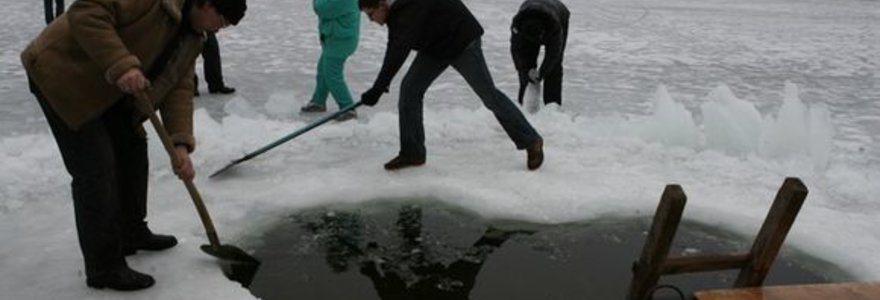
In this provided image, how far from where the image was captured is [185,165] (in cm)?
326

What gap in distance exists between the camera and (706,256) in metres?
3.48

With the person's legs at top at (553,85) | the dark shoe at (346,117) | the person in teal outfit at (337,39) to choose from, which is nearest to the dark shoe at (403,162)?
the dark shoe at (346,117)

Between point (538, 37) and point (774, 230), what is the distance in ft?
11.8

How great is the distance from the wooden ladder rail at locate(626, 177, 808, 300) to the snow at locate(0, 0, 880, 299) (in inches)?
35.7

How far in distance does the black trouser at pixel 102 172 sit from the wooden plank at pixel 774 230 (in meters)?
2.98

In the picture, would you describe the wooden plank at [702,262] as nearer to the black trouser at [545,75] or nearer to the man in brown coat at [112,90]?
the man in brown coat at [112,90]

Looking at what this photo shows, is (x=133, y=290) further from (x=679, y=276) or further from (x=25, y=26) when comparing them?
(x=25, y=26)

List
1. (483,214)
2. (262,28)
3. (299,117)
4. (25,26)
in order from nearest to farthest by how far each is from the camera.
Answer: (483,214), (299,117), (25,26), (262,28)

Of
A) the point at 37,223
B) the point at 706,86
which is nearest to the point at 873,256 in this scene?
the point at 37,223

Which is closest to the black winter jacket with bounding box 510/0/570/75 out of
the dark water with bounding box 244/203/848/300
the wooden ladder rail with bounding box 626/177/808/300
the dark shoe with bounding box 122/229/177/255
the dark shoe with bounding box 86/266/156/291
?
the dark water with bounding box 244/203/848/300

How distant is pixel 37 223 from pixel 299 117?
305cm

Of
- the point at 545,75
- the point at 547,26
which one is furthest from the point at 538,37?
the point at 545,75

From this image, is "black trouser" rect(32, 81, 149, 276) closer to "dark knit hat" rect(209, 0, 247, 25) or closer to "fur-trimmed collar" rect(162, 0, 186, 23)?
"fur-trimmed collar" rect(162, 0, 186, 23)

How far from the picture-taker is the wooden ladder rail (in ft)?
10.6
